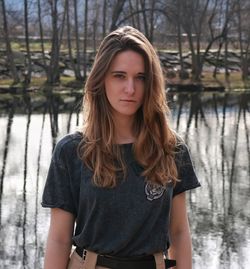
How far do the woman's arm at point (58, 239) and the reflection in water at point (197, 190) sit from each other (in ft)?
13.6

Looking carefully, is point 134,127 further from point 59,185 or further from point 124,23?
point 124,23

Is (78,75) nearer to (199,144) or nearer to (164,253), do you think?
(199,144)

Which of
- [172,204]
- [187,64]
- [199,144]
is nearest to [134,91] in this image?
[172,204]

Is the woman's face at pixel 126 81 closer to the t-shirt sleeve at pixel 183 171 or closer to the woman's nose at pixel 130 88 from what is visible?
the woman's nose at pixel 130 88

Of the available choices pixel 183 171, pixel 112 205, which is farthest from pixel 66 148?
pixel 183 171

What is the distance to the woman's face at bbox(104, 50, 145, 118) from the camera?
257 centimetres

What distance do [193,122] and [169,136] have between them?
1893 centimetres

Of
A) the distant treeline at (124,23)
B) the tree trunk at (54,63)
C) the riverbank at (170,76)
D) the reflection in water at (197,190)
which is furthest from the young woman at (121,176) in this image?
the tree trunk at (54,63)

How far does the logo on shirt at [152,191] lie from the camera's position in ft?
8.21

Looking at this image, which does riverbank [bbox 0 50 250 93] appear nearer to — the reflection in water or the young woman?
the reflection in water

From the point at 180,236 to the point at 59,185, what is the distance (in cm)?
52

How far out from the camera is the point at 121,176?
2.51 m

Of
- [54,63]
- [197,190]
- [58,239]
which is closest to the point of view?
[58,239]

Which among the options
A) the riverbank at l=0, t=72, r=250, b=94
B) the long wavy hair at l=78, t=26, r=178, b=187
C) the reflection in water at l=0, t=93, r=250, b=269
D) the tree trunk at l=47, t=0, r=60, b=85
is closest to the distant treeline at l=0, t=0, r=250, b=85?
the tree trunk at l=47, t=0, r=60, b=85
